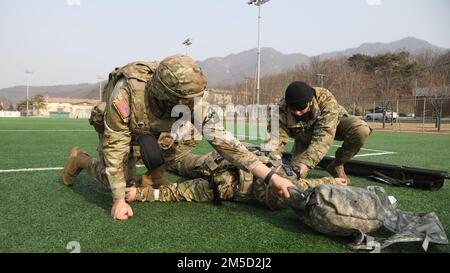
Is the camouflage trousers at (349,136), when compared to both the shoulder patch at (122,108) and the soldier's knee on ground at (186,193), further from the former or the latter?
the shoulder patch at (122,108)

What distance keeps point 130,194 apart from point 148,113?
72 cm

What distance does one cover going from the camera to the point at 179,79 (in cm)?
241

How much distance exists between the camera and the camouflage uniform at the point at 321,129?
358 cm

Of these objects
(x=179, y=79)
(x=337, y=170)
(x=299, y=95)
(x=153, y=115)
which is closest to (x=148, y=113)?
(x=153, y=115)

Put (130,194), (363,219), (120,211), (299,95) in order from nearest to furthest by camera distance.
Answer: (363,219)
(120,211)
(130,194)
(299,95)

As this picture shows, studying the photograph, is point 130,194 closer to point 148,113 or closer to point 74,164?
point 148,113

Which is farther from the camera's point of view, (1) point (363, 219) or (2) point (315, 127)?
(2) point (315, 127)

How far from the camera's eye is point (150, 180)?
3.42m

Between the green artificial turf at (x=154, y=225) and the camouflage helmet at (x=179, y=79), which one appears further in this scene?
the camouflage helmet at (x=179, y=79)

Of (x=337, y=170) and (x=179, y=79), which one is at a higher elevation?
(x=179, y=79)

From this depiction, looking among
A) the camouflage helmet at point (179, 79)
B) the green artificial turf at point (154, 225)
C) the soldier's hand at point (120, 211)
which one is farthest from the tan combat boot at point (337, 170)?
the soldier's hand at point (120, 211)

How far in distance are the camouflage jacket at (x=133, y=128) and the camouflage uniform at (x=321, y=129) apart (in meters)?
1.10
